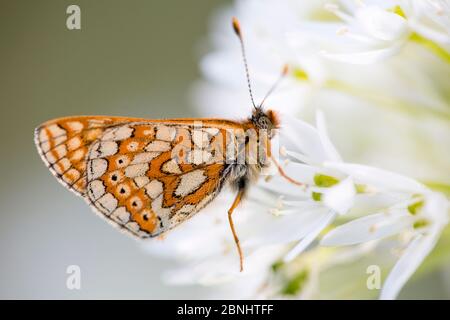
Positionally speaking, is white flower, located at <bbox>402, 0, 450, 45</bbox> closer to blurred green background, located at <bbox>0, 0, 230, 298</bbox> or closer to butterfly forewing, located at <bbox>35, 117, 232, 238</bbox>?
butterfly forewing, located at <bbox>35, 117, 232, 238</bbox>

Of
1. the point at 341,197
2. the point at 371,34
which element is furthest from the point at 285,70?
the point at 341,197

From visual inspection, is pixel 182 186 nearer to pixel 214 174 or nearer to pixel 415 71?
pixel 214 174

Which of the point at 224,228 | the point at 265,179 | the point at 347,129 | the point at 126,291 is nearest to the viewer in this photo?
the point at 265,179

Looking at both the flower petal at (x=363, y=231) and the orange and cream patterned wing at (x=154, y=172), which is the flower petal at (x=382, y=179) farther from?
the orange and cream patterned wing at (x=154, y=172)

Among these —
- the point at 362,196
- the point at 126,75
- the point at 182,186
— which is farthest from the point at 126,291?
the point at 362,196

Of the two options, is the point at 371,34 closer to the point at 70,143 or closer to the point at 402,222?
the point at 402,222

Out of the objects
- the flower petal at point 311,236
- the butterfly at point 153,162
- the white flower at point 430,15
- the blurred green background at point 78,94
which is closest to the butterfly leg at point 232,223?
the butterfly at point 153,162

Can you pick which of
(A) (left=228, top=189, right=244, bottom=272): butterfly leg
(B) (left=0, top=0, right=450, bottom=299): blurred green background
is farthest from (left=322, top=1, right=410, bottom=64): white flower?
(B) (left=0, top=0, right=450, bottom=299): blurred green background
